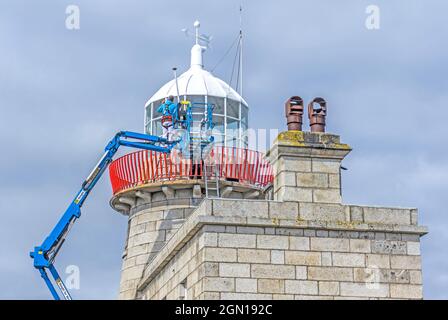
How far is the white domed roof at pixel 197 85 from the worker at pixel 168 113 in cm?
60

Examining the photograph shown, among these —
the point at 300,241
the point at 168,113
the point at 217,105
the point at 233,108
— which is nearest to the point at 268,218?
the point at 300,241

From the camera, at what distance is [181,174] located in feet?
100

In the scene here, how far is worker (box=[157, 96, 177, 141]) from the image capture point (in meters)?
31.2

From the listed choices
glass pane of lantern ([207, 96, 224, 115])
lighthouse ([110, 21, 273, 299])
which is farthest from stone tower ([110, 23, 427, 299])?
glass pane of lantern ([207, 96, 224, 115])

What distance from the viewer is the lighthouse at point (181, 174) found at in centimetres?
3036

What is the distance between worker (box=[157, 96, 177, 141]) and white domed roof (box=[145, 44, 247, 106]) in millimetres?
595

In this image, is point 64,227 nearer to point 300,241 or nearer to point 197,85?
point 197,85

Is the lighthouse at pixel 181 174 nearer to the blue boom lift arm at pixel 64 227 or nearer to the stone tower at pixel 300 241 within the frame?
the blue boom lift arm at pixel 64 227

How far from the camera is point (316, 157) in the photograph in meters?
21.9

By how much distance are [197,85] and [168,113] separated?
1354 mm

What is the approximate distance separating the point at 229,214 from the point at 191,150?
10415 millimetres

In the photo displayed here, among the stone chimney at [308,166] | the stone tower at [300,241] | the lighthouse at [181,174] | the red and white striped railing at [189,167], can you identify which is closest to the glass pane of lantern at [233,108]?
the lighthouse at [181,174]

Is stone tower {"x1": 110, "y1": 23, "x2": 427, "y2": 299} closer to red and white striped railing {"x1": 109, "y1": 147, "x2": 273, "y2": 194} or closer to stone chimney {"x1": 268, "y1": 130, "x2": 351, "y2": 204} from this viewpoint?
stone chimney {"x1": 268, "y1": 130, "x2": 351, "y2": 204}
